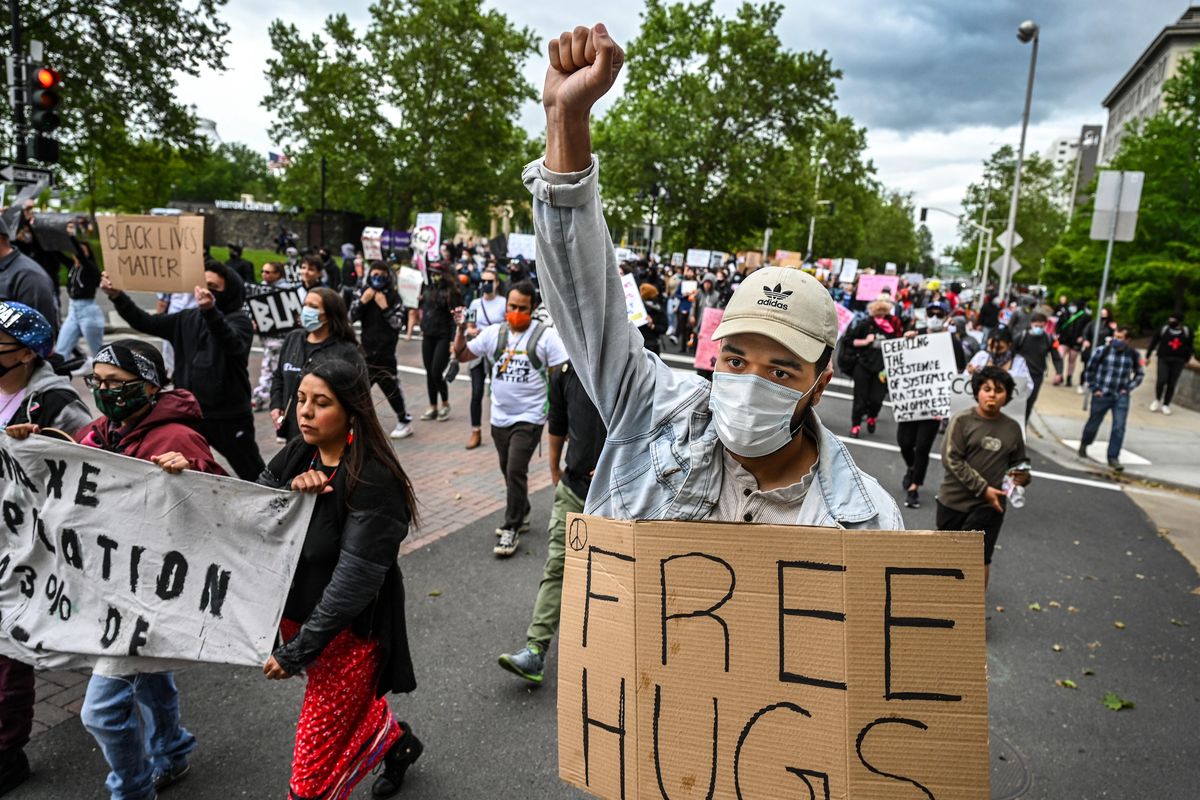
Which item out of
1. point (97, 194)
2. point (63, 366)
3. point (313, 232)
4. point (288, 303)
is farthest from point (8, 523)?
point (97, 194)

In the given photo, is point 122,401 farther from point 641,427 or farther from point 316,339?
point 316,339

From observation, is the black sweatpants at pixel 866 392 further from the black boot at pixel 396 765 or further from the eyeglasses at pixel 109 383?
the eyeglasses at pixel 109 383

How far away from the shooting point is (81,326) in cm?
1020

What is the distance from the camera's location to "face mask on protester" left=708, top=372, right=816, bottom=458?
1738mm

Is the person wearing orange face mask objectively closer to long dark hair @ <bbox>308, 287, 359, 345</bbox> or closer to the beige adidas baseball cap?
long dark hair @ <bbox>308, 287, 359, 345</bbox>

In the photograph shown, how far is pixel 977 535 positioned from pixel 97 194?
188 ft

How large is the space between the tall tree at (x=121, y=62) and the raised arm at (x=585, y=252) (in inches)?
937

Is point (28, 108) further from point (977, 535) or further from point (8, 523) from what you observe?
point (977, 535)

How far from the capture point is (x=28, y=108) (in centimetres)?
1030

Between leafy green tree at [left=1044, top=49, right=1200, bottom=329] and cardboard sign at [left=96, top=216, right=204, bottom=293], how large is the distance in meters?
25.5

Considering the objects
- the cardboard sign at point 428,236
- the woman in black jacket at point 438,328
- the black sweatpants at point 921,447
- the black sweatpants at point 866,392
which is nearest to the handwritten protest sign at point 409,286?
the woman in black jacket at point 438,328

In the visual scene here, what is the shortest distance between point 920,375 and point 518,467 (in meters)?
4.63

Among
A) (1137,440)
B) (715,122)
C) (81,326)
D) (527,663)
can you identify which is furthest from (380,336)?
(715,122)

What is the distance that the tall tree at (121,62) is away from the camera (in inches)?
795
